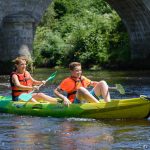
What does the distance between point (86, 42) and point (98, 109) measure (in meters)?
21.9

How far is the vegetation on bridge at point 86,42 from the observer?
106 feet

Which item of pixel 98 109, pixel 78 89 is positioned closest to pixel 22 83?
pixel 78 89

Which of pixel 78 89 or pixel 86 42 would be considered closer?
pixel 78 89

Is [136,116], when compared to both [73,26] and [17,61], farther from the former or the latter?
[73,26]

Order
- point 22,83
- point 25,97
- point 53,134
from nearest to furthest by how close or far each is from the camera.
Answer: point 53,134
point 25,97
point 22,83

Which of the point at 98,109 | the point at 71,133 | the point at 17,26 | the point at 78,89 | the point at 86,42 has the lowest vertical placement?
the point at 71,133

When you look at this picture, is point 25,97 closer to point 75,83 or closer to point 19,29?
point 75,83

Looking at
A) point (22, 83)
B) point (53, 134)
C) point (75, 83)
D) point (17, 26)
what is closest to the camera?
point (53, 134)

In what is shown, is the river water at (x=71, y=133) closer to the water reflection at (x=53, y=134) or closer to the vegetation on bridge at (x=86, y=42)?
the water reflection at (x=53, y=134)

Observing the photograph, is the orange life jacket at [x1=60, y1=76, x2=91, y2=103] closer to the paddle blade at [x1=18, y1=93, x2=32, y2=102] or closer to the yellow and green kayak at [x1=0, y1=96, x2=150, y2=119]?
the yellow and green kayak at [x1=0, y1=96, x2=150, y2=119]

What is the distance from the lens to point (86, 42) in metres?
33.3

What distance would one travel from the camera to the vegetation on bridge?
3235 cm

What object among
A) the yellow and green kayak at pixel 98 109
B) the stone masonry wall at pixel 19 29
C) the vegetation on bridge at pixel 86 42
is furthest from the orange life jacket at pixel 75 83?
the vegetation on bridge at pixel 86 42

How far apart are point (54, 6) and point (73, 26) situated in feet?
21.4
